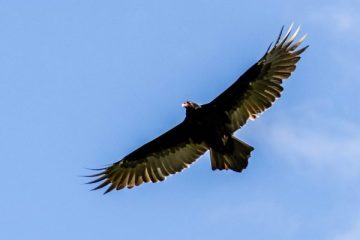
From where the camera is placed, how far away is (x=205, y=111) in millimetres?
20016

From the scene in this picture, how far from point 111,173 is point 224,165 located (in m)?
2.47

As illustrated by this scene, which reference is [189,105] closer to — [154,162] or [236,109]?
[236,109]

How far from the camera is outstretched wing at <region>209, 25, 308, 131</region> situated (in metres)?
20.2

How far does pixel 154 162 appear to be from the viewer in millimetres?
21406

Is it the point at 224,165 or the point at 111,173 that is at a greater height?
the point at 111,173

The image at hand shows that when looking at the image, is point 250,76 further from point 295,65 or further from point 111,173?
point 111,173

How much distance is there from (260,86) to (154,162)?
8.55ft

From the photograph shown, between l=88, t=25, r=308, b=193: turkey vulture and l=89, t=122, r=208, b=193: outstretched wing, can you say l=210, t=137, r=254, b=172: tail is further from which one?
l=89, t=122, r=208, b=193: outstretched wing

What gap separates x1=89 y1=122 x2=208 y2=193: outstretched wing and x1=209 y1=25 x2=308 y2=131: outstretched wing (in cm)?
113

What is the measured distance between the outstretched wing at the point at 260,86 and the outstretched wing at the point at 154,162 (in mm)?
1131

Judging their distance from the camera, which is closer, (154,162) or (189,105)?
(189,105)

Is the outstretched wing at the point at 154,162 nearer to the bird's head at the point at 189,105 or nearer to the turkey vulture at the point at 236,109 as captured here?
the turkey vulture at the point at 236,109

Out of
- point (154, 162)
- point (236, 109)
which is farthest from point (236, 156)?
point (154, 162)

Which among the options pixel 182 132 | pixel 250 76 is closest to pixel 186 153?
pixel 182 132
